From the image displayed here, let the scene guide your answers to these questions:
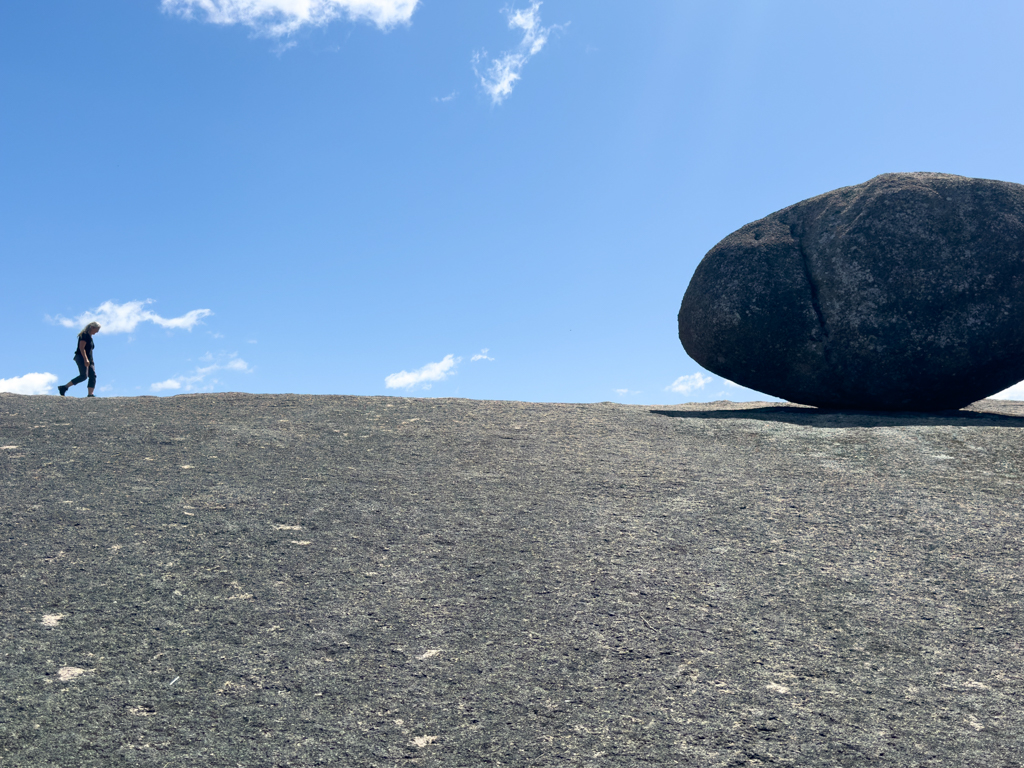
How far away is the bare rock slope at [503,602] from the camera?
3.46 m

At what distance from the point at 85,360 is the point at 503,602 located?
40.5ft

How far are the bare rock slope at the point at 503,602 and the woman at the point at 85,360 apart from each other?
21.0 ft

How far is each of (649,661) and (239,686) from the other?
83.8 inches

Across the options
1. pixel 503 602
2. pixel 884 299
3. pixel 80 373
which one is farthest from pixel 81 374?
pixel 884 299

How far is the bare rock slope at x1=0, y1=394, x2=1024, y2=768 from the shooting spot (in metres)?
3.46

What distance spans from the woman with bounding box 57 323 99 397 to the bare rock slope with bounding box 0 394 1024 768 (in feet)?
21.0

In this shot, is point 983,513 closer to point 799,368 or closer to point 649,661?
point 649,661

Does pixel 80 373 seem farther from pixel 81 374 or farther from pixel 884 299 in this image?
pixel 884 299

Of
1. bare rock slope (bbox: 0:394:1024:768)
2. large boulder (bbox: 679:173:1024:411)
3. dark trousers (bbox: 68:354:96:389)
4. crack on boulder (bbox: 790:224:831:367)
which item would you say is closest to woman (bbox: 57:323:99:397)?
dark trousers (bbox: 68:354:96:389)

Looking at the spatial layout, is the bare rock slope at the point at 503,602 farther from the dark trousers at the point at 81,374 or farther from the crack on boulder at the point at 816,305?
the dark trousers at the point at 81,374

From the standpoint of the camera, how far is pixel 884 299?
33.0ft

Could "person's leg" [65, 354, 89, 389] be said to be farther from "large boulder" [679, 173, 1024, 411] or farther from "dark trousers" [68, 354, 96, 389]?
"large boulder" [679, 173, 1024, 411]

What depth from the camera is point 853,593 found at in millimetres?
4805

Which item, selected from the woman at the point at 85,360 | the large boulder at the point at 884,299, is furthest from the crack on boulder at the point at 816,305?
the woman at the point at 85,360
